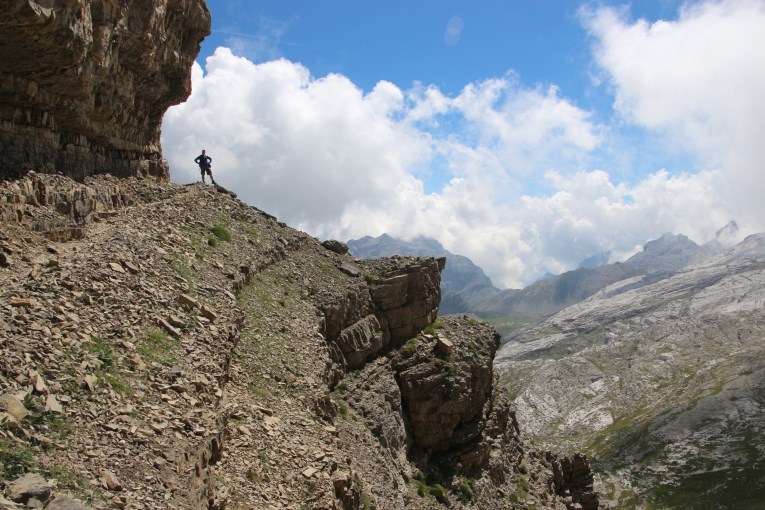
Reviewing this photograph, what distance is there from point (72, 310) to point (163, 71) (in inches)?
1117

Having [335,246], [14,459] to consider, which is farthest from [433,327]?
[14,459]

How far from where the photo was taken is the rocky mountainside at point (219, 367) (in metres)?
16.7

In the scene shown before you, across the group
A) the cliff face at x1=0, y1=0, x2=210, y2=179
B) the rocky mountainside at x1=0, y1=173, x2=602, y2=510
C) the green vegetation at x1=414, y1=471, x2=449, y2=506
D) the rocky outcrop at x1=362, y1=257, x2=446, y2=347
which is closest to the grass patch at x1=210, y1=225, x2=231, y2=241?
the rocky mountainside at x1=0, y1=173, x2=602, y2=510

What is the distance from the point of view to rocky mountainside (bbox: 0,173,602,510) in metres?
16.7

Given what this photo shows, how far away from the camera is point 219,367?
25.1m

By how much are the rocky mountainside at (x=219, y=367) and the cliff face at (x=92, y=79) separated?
80.3 inches

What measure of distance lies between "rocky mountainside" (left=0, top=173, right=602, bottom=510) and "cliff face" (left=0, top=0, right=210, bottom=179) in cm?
Result: 204

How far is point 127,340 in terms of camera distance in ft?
71.6

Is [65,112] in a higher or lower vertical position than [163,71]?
lower

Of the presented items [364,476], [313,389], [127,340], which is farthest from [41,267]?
[364,476]

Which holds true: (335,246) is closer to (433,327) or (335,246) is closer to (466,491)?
(433,327)

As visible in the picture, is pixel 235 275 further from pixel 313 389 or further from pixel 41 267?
pixel 41 267

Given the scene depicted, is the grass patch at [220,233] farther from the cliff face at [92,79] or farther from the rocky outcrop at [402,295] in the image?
the rocky outcrop at [402,295]

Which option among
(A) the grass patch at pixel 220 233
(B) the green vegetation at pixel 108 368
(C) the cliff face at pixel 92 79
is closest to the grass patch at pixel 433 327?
(A) the grass patch at pixel 220 233
